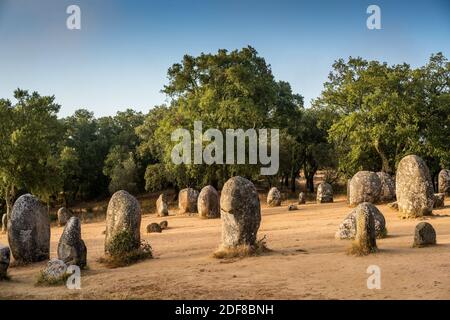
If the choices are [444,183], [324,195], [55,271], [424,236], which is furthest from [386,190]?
[55,271]

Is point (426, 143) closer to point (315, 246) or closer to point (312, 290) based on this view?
point (315, 246)

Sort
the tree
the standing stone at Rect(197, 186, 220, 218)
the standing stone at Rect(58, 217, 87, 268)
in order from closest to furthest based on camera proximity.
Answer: the standing stone at Rect(58, 217, 87, 268)
the standing stone at Rect(197, 186, 220, 218)
the tree

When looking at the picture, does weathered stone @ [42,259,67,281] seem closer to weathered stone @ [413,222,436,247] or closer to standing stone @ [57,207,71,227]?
weathered stone @ [413,222,436,247]

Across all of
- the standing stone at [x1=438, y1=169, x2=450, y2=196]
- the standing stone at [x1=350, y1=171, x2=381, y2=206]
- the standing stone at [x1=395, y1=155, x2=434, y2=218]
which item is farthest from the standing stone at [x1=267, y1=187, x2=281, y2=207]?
the standing stone at [x1=395, y1=155, x2=434, y2=218]

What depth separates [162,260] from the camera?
14.1 meters

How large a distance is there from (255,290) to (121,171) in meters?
37.6

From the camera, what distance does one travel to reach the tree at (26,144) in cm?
3177

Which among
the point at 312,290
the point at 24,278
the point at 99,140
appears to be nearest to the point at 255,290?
the point at 312,290

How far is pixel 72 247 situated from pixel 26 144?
20906mm

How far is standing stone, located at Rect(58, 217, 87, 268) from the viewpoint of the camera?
13.2 metres

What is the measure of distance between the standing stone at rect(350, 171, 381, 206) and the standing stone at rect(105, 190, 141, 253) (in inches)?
635

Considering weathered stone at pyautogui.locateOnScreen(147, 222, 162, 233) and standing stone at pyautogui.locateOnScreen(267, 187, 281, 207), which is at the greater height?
standing stone at pyautogui.locateOnScreen(267, 187, 281, 207)

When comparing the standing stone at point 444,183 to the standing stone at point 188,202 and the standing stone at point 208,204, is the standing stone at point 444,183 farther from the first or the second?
the standing stone at point 188,202

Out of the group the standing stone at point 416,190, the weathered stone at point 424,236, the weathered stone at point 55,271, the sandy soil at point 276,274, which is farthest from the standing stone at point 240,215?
the standing stone at point 416,190
